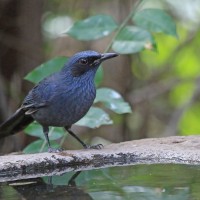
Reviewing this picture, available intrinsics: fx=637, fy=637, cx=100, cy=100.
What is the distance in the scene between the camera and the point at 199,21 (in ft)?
31.8

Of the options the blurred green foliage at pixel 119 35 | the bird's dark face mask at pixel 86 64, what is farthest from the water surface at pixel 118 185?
the bird's dark face mask at pixel 86 64

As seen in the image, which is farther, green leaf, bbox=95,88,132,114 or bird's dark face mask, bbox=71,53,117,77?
bird's dark face mask, bbox=71,53,117,77

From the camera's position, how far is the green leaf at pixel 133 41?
5.04 m

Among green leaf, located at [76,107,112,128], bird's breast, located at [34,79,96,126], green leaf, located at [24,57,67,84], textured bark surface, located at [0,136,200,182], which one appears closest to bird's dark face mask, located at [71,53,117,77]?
bird's breast, located at [34,79,96,126]

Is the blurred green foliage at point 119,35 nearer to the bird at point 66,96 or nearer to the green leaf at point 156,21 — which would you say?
the green leaf at point 156,21

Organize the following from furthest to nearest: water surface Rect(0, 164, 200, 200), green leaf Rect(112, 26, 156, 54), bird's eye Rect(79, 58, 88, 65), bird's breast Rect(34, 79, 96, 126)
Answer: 1. bird's eye Rect(79, 58, 88, 65)
2. bird's breast Rect(34, 79, 96, 126)
3. green leaf Rect(112, 26, 156, 54)
4. water surface Rect(0, 164, 200, 200)

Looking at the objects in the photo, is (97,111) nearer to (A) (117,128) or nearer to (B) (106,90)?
(B) (106,90)

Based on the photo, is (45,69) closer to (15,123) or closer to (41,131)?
(41,131)

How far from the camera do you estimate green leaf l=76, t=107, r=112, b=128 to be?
5.07 meters

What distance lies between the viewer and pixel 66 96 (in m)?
5.69

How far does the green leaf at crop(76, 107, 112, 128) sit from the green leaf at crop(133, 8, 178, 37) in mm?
788

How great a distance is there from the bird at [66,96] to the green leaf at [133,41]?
0.91 feet

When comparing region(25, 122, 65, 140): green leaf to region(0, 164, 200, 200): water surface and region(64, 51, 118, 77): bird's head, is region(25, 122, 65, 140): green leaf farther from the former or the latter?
region(0, 164, 200, 200): water surface

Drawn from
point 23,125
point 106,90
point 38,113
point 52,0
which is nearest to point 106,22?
point 106,90
